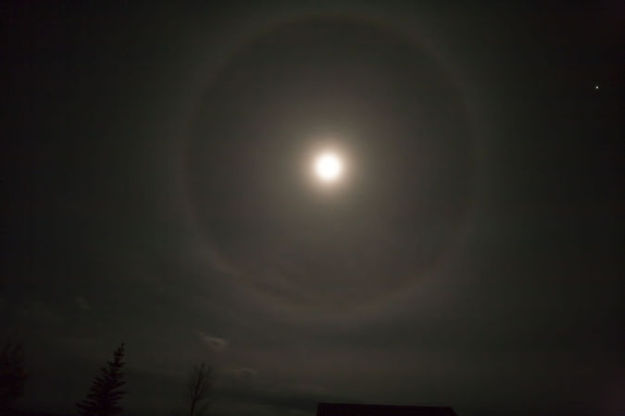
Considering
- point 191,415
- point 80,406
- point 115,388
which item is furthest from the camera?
point 191,415

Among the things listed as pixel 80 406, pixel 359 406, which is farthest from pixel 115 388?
pixel 359 406

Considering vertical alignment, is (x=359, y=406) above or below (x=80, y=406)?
above

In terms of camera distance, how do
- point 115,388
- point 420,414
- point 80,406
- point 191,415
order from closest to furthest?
point 420,414
point 80,406
point 115,388
point 191,415

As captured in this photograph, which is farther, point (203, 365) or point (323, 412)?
point (203, 365)

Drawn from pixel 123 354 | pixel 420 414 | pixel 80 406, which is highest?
pixel 123 354

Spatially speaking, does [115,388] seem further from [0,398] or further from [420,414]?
[420,414]

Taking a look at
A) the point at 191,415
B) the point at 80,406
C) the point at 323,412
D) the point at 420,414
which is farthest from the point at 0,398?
the point at 420,414
